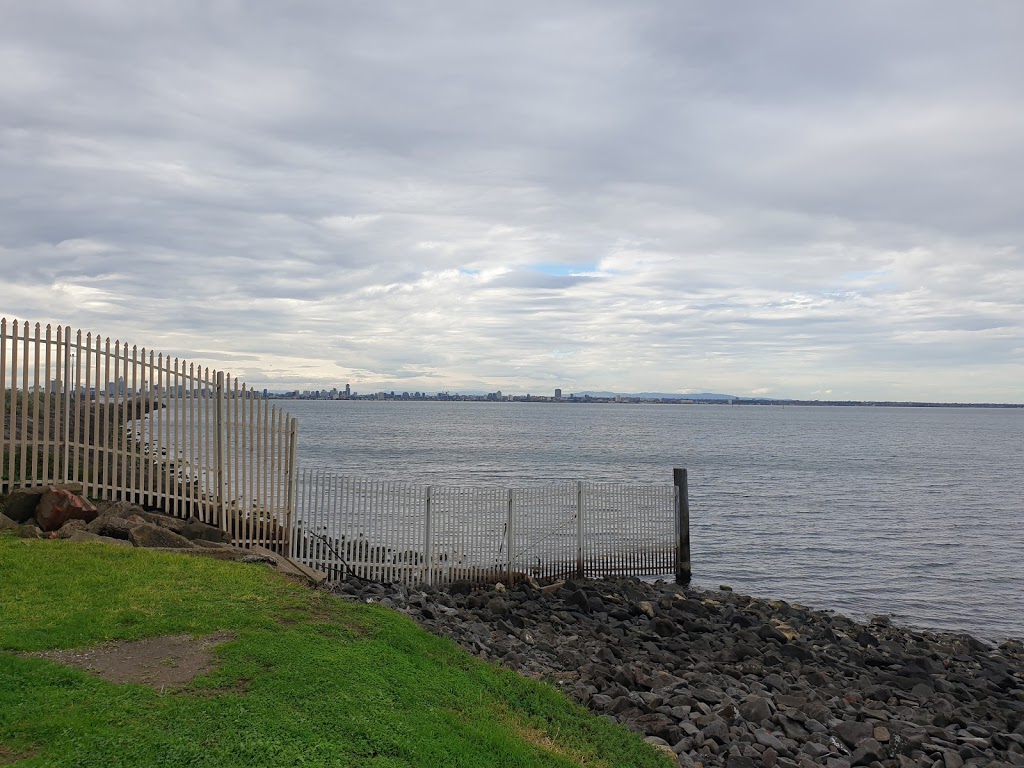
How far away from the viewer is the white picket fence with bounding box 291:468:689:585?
15.7m

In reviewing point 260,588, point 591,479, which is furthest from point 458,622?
point 591,479

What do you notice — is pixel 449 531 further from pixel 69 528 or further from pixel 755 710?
pixel 755 710

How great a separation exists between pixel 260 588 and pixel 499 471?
4243 centimetres

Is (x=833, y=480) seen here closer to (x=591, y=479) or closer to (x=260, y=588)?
(x=591, y=479)

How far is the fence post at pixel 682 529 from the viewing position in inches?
731

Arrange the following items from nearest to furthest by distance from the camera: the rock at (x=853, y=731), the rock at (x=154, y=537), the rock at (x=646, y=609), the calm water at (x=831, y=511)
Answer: the rock at (x=853, y=731), the rock at (x=154, y=537), the rock at (x=646, y=609), the calm water at (x=831, y=511)

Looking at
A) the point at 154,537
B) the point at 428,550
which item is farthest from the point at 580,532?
the point at 154,537

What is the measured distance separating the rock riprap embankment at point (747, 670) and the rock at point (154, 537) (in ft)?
9.40

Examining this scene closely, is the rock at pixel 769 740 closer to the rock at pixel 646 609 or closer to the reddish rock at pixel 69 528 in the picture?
the rock at pixel 646 609

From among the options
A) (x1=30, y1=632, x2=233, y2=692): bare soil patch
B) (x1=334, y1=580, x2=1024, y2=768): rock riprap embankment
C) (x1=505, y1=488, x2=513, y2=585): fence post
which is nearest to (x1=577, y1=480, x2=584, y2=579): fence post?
(x1=334, y1=580, x2=1024, y2=768): rock riprap embankment

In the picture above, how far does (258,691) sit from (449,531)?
9151 millimetres

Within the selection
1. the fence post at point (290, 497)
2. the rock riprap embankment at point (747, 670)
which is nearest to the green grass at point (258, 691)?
the rock riprap embankment at point (747, 670)

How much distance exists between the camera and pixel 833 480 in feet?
166

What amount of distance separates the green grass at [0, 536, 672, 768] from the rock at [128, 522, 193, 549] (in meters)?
1.47
